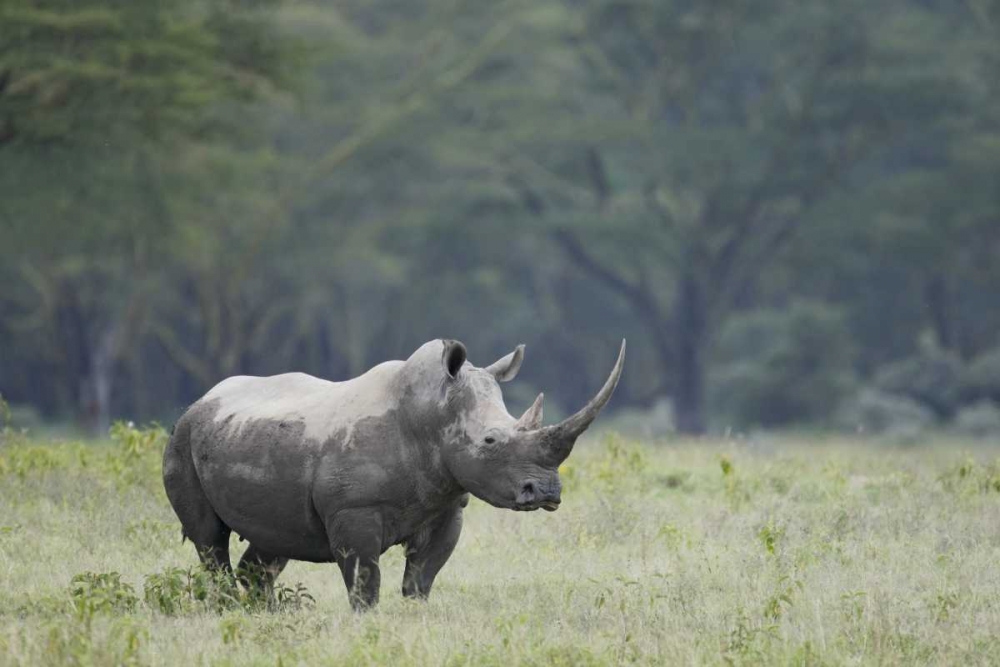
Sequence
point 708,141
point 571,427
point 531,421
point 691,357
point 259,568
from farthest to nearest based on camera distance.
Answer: point 691,357
point 708,141
point 259,568
point 531,421
point 571,427

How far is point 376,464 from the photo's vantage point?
912cm

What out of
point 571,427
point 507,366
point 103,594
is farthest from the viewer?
point 507,366

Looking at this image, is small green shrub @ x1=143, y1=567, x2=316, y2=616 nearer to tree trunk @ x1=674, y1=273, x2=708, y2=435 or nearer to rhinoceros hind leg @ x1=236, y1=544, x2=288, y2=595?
rhinoceros hind leg @ x1=236, y1=544, x2=288, y2=595

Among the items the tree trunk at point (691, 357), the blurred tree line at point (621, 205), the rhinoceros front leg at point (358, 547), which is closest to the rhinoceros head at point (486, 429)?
the rhinoceros front leg at point (358, 547)

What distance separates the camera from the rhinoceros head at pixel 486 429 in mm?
8672

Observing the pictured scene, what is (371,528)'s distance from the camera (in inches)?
356

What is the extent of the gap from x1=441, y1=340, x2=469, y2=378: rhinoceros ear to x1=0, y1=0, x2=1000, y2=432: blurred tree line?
2542cm

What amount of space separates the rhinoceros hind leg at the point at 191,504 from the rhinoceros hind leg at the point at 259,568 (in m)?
0.10

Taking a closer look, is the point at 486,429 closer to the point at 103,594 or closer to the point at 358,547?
the point at 358,547

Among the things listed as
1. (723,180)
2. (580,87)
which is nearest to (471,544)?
(723,180)

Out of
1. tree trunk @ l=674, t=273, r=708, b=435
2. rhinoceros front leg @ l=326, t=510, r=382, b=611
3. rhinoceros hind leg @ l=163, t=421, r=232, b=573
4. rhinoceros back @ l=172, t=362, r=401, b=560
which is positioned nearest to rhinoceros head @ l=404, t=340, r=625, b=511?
rhinoceros back @ l=172, t=362, r=401, b=560

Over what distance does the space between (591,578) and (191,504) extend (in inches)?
90.9

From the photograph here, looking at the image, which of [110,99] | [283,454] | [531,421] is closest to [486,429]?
[531,421]

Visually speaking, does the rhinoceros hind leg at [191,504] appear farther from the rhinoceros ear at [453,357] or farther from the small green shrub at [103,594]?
the rhinoceros ear at [453,357]
